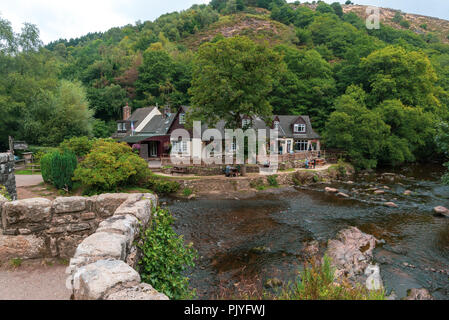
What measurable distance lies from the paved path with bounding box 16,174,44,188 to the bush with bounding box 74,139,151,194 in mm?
3623

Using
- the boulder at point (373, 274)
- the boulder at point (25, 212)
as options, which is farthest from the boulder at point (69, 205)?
the boulder at point (373, 274)

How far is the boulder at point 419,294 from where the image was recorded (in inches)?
352

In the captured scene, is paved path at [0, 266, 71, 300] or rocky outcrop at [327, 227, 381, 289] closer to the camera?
paved path at [0, 266, 71, 300]

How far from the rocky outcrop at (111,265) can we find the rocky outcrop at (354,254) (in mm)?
7105

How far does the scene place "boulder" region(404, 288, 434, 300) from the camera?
29.3 feet

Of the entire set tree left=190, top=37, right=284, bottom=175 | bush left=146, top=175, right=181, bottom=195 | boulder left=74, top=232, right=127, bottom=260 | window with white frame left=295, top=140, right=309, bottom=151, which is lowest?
bush left=146, top=175, right=181, bottom=195

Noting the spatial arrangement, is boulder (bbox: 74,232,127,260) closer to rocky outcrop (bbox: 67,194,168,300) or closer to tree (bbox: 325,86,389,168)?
rocky outcrop (bbox: 67,194,168,300)

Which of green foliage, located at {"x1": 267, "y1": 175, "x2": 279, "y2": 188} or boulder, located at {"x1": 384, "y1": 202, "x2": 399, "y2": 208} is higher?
green foliage, located at {"x1": 267, "y1": 175, "x2": 279, "y2": 188}

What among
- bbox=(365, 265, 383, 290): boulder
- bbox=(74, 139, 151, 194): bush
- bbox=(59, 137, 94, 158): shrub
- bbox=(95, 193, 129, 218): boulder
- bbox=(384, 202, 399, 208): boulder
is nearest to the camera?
bbox=(95, 193, 129, 218): boulder

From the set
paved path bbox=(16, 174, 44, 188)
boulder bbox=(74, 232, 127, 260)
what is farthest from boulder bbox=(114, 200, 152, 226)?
paved path bbox=(16, 174, 44, 188)

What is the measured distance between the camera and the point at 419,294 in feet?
29.9

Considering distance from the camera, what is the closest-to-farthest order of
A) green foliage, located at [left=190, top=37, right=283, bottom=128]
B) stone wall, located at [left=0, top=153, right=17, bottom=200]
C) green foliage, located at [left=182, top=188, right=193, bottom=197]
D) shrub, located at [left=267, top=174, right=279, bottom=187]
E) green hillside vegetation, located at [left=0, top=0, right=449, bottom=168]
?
stone wall, located at [left=0, top=153, right=17, bottom=200]
green foliage, located at [left=182, top=188, right=193, bottom=197]
green foliage, located at [left=190, top=37, right=283, bottom=128]
shrub, located at [left=267, top=174, right=279, bottom=187]
green hillside vegetation, located at [left=0, top=0, right=449, bottom=168]

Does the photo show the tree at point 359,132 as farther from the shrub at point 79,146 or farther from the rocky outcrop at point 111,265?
the rocky outcrop at point 111,265
